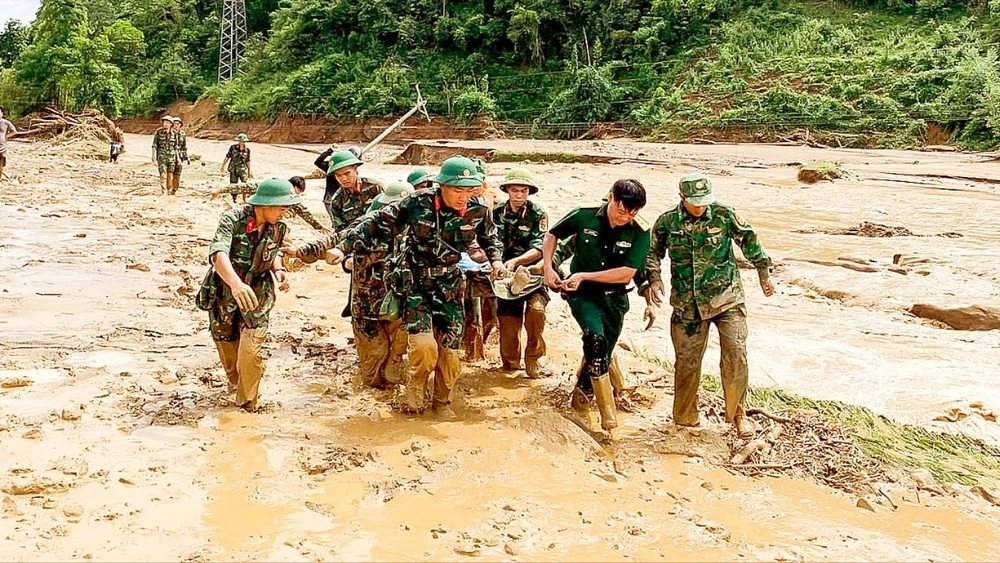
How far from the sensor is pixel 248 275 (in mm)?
5293

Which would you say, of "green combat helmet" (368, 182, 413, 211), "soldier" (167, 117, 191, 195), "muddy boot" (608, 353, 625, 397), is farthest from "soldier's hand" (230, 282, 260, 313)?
"soldier" (167, 117, 191, 195)

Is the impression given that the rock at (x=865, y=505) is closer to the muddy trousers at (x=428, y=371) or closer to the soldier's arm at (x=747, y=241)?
the soldier's arm at (x=747, y=241)

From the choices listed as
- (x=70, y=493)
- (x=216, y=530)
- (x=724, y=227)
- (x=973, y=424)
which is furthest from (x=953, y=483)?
(x=70, y=493)

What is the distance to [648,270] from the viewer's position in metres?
5.39

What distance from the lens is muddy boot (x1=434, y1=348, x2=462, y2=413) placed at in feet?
18.0

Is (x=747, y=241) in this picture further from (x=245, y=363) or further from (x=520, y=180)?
(x=245, y=363)

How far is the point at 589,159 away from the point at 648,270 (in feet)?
60.6

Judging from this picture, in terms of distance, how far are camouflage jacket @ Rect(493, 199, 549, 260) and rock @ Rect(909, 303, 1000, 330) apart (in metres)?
4.61

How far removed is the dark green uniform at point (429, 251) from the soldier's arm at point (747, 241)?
4.89 ft

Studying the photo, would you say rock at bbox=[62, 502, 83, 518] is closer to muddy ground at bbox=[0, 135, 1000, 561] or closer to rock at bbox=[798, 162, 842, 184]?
muddy ground at bbox=[0, 135, 1000, 561]

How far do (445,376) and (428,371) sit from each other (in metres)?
0.18

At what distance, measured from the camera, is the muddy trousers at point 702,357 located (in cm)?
529

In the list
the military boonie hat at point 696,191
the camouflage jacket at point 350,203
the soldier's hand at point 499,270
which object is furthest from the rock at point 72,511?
the military boonie hat at point 696,191

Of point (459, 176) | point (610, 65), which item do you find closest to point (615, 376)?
point (459, 176)
